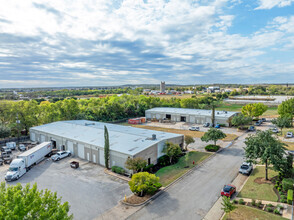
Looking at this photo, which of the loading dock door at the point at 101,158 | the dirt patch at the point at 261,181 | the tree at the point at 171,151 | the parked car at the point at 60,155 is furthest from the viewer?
the parked car at the point at 60,155

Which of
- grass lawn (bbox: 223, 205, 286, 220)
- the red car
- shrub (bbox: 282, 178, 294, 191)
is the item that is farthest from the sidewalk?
shrub (bbox: 282, 178, 294, 191)

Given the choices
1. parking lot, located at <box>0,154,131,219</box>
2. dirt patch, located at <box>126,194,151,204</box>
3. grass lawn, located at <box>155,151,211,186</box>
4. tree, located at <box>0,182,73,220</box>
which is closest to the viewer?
tree, located at <box>0,182,73,220</box>

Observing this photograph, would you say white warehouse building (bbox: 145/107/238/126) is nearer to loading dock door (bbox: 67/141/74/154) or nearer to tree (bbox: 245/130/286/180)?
tree (bbox: 245/130/286/180)

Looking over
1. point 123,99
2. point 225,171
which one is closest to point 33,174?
point 225,171

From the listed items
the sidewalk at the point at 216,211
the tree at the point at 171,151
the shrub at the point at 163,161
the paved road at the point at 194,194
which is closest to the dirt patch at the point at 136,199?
the paved road at the point at 194,194

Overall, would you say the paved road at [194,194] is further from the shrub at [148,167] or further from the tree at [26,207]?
the tree at [26,207]

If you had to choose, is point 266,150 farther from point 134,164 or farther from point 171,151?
point 134,164
